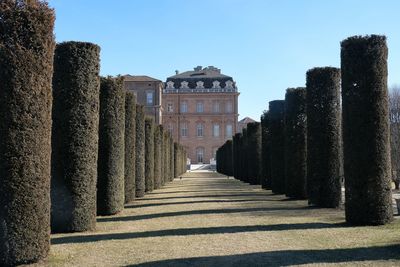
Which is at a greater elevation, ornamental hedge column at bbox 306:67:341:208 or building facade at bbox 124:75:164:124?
building facade at bbox 124:75:164:124

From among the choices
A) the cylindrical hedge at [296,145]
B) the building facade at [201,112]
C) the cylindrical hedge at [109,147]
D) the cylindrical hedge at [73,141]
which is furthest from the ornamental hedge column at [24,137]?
the building facade at [201,112]

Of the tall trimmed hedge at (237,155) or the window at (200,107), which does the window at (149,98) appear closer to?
the window at (200,107)

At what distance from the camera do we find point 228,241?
26.5 feet

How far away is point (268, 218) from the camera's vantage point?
36.6 feet

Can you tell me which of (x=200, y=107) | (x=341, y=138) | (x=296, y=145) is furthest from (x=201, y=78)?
(x=341, y=138)

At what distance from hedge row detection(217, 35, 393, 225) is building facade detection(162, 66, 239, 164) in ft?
178

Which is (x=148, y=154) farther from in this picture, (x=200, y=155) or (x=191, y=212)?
(x=200, y=155)

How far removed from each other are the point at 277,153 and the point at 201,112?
57877mm

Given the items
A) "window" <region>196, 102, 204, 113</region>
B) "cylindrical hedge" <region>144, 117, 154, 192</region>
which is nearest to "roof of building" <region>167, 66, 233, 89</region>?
"window" <region>196, 102, 204, 113</region>

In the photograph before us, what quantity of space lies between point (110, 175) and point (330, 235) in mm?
5788

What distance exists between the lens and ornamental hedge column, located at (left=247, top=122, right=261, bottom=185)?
82.6ft

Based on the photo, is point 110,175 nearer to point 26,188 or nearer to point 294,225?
point 294,225

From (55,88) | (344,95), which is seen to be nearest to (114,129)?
(55,88)

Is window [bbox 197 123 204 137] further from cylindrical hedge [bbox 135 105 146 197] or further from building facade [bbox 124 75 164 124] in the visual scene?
cylindrical hedge [bbox 135 105 146 197]
